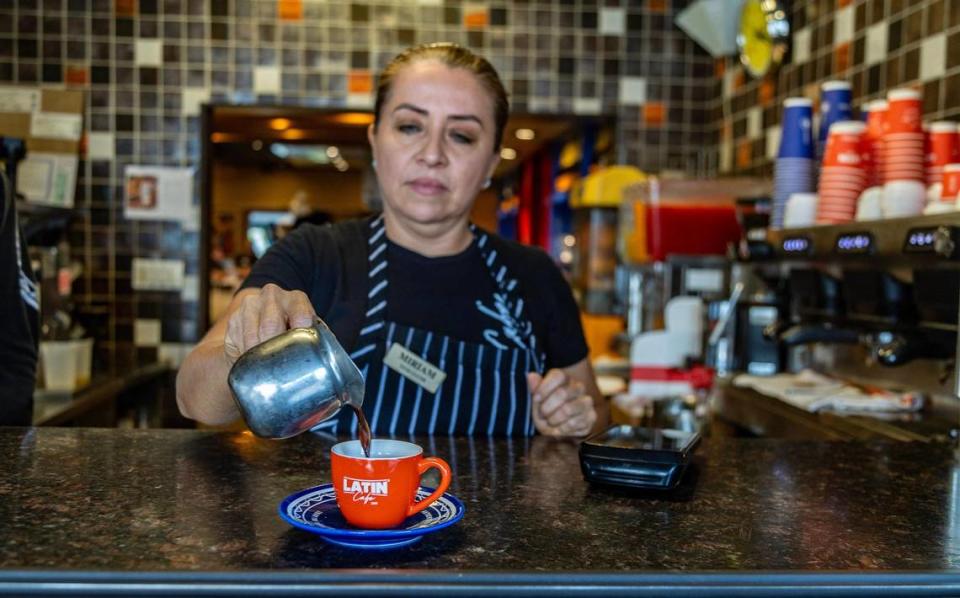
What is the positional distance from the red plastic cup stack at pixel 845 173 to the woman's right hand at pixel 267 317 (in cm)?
159

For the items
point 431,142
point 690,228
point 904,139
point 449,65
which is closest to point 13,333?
point 431,142

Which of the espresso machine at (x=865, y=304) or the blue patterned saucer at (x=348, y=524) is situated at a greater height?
the espresso machine at (x=865, y=304)

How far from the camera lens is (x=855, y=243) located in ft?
6.54

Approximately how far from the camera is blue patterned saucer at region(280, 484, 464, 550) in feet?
2.74

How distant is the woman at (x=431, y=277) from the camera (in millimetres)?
1658

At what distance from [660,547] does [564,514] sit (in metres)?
0.14

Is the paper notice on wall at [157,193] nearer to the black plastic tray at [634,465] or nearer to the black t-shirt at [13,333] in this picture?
the black t-shirt at [13,333]

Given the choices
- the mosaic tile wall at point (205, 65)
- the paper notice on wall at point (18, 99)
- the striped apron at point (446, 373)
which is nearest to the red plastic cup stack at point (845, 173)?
the striped apron at point (446, 373)

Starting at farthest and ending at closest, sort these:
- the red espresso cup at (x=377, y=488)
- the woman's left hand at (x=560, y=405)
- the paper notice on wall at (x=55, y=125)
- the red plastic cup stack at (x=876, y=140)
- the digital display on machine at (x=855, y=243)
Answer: the paper notice on wall at (x=55, y=125) < the red plastic cup stack at (x=876, y=140) < the digital display on machine at (x=855, y=243) < the woman's left hand at (x=560, y=405) < the red espresso cup at (x=377, y=488)

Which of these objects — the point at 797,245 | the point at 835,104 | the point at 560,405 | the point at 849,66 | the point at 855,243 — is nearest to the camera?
the point at 560,405

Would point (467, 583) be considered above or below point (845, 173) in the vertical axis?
below

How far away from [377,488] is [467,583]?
0.14 metres

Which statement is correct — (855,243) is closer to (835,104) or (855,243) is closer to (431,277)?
(835,104)

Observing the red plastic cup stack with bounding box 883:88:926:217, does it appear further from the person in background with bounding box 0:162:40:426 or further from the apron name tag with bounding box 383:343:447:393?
the person in background with bounding box 0:162:40:426
